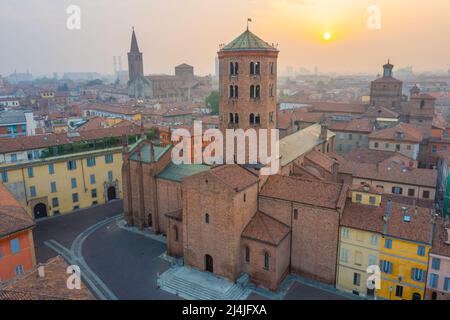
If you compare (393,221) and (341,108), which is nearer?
(393,221)

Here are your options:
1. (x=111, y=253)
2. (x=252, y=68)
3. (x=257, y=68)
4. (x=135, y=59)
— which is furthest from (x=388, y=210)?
(x=135, y=59)

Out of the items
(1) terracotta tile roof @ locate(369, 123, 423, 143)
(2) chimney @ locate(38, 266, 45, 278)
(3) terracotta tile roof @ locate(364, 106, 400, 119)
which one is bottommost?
(2) chimney @ locate(38, 266, 45, 278)

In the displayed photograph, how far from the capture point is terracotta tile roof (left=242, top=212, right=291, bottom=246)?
30.1 metres

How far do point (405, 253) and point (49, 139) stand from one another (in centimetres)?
4530

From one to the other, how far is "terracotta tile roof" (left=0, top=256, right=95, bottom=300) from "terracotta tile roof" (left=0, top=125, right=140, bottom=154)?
87.8ft

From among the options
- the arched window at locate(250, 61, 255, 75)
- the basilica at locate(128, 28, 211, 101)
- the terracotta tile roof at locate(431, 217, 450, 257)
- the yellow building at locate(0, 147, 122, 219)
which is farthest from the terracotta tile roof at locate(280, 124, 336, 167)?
the basilica at locate(128, 28, 211, 101)

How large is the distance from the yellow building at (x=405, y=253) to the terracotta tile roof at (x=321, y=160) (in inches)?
660

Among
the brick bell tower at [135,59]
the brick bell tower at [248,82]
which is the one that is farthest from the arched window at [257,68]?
the brick bell tower at [135,59]

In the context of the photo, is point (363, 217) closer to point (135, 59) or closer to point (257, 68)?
point (257, 68)

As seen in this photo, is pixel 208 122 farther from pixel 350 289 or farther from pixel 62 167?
pixel 350 289

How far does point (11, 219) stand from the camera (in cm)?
2997

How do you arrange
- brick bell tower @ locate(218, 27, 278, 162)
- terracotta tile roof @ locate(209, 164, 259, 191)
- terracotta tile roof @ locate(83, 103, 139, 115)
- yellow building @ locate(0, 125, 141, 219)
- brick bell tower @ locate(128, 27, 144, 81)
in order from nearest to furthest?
1. terracotta tile roof @ locate(209, 164, 259, 191)
2. brick bell tower @ locate(218, 27, 278, 162)
3. yellow building @ locate(0, 125, 141, 219)
4. terracotta tile roof @ locate(83, 103, 139, 115)
5. brick bell tower @ locate(128, 27, 144, 81)

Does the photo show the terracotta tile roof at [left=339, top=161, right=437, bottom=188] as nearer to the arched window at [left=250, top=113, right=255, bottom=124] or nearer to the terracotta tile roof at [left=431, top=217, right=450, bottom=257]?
the terracotta tile roof at [left=431, top=217, right=450, bottom=257]

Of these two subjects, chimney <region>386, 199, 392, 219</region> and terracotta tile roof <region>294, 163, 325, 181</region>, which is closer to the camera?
chimney <region>386, 199, 392, 219</region>
